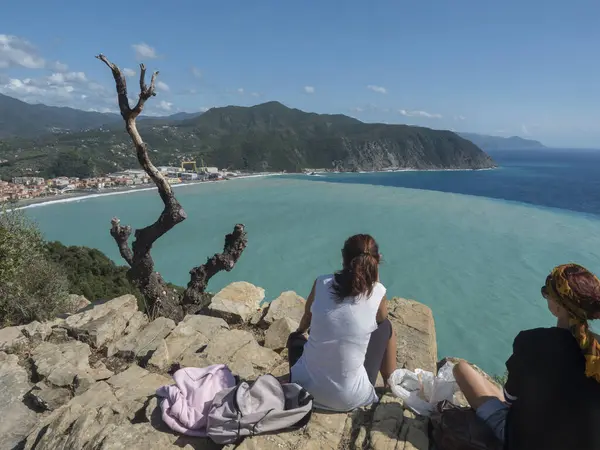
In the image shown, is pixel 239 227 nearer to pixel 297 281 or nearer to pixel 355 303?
pixel 355 303

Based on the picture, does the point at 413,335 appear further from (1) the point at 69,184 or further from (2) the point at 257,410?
(1) the point at 69,184

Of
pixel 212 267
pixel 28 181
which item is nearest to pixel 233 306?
pixel 212 267

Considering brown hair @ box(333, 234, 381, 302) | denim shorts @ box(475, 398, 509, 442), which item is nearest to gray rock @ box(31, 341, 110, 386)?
brown hair @ box(333, 234, 381, 302)

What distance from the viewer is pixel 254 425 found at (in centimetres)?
300

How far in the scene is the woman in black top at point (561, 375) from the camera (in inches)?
84.1

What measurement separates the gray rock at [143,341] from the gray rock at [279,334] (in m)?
1.55

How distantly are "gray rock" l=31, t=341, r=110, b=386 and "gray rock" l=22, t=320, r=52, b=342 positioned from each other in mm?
359

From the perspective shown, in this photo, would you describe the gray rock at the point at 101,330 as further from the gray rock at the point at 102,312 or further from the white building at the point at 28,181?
the white building at the point at 28,181

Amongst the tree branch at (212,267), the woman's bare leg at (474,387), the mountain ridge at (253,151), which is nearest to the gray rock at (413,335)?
the woman's bare leg at (474,387)

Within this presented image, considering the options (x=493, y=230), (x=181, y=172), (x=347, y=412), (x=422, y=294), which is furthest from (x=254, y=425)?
(x=181, y=172)

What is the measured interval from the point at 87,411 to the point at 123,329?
296 cm

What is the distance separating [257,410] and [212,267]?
18.6ft

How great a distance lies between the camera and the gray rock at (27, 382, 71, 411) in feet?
14.3

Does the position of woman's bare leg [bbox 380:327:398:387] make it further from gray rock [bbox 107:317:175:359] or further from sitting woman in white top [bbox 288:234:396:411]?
gray rock [bbox 107:317:175:359]
